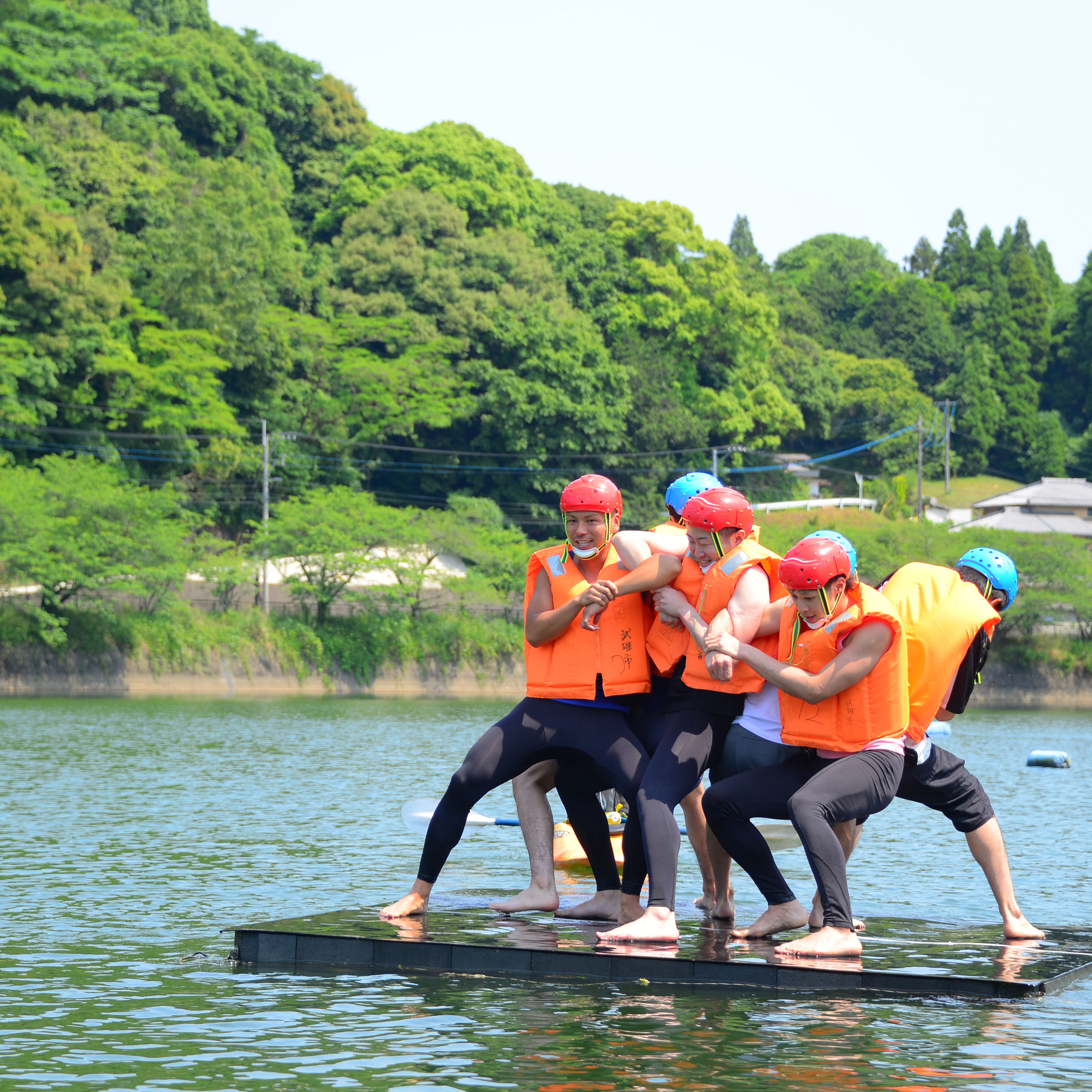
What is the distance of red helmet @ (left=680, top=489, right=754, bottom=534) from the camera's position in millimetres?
7586

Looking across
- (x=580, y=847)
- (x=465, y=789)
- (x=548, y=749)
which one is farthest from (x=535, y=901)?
(x=580, y=847)

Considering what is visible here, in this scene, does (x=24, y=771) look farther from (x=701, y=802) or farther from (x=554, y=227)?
(x=554, y=227)

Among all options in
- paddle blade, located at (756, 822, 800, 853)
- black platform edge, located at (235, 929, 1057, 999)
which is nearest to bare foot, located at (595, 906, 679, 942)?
black platform edge, located at (235, 929, 1057, 999)

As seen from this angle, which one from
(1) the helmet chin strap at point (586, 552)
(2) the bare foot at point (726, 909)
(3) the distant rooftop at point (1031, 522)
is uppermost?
(3) the distant rooftop at point (1031, 522)

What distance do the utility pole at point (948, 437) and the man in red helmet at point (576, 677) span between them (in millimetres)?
81884

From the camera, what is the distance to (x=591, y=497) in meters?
7.79

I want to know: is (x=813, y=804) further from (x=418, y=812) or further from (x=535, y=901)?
(x=418, y=812)

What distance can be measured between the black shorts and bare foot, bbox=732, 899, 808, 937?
2.64 feet

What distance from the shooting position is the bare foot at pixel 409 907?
838cm

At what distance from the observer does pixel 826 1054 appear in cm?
631

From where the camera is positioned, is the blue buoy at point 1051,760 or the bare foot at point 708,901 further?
the blue buoy at point 1051,760

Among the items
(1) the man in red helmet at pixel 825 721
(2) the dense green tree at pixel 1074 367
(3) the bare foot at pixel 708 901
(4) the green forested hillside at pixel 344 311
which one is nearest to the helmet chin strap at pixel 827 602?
(1) the man in red helmet at pixel 825 721

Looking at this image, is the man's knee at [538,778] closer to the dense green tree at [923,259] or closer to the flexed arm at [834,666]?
the flexed arm at [834,666]

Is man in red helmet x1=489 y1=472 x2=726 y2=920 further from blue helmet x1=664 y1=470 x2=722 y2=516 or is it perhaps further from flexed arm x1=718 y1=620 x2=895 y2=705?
flexed arm x1=718 y1=620 x2=895 y2=705
